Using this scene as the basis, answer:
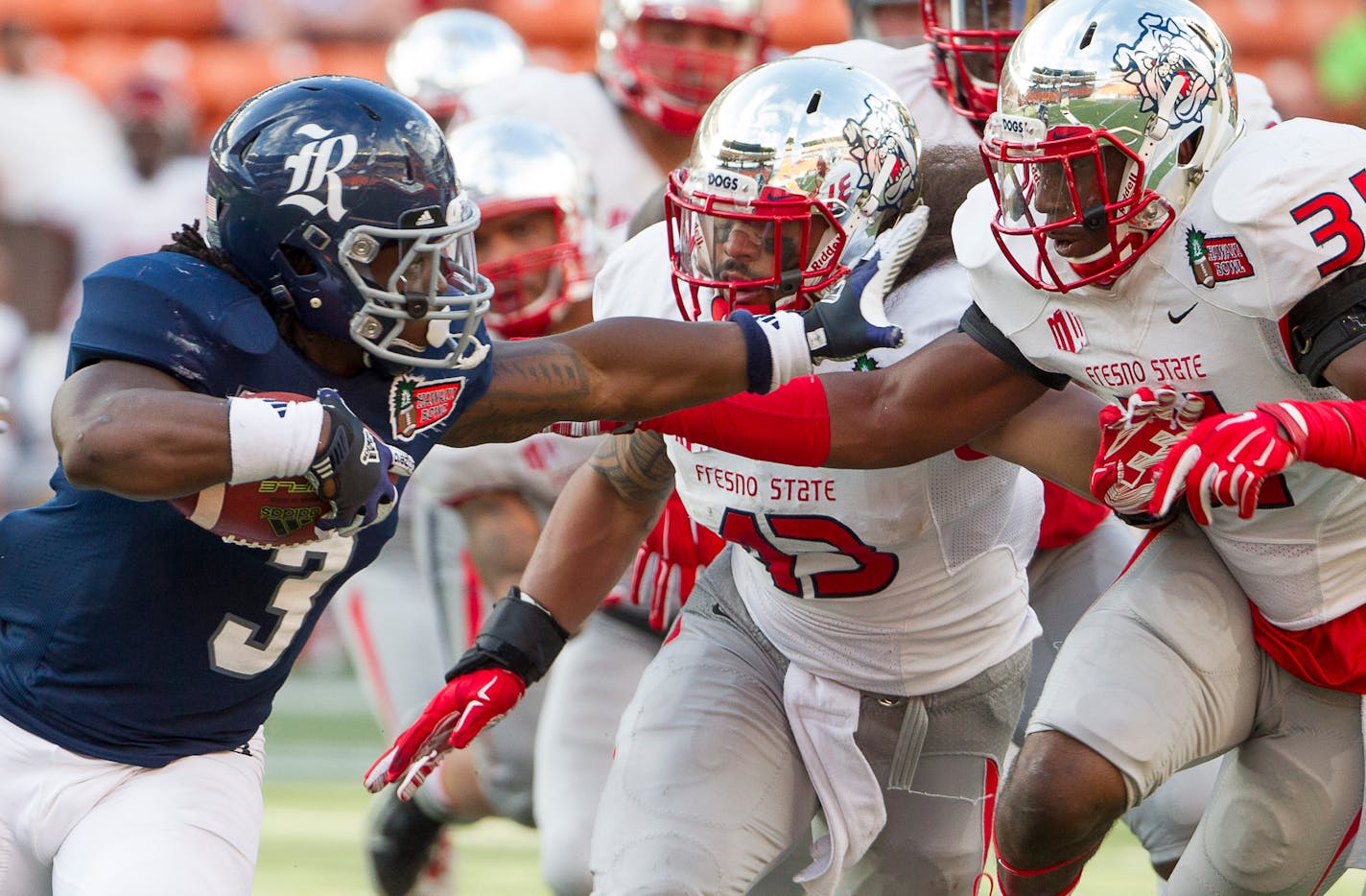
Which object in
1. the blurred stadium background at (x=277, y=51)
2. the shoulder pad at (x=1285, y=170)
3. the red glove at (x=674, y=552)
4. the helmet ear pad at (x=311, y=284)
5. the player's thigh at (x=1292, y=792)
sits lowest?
the blurred stadium background at (x=277, y=51)

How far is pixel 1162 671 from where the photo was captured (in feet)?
9.91

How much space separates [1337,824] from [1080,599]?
1021mm

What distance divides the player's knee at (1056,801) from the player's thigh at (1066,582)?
1.02 m

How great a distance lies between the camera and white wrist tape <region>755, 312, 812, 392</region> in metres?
2.95

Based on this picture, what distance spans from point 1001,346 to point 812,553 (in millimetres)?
466

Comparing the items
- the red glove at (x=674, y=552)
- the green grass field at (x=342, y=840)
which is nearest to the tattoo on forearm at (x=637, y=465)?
the red glove at (x=674, y=552)

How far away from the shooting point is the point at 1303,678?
310cm

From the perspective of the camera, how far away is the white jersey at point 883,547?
3225 millimetres

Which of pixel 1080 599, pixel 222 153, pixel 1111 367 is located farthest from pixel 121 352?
pixel 1080 599

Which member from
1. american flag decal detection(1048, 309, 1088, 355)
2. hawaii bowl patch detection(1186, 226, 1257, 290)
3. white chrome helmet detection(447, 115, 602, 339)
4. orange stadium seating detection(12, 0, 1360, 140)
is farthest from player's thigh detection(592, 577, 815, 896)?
orange stadium seating detection(12, 0, 1360, 140)

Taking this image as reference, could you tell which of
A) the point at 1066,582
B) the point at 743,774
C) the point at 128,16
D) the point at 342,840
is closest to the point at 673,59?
the point at 1066,582

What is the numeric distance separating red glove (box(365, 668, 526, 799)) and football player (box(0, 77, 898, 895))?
44 cm

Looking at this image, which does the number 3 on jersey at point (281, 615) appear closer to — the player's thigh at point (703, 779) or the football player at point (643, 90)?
the player's thigh at point (703, 779)

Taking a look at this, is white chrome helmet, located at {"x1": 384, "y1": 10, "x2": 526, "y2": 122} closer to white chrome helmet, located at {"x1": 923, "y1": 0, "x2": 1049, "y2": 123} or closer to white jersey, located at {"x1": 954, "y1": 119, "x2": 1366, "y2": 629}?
white chrome helmet, located at {"x1": 923, "y1": 0, "x2": 1049, "y2": 123}
